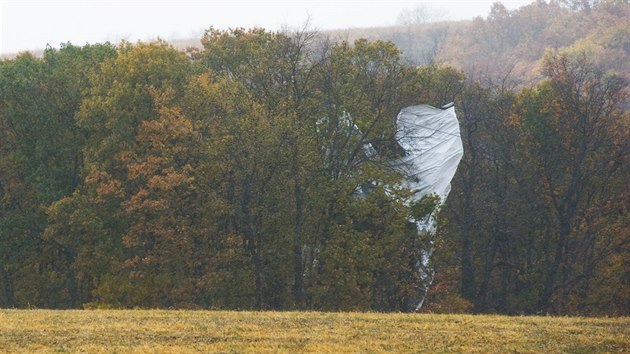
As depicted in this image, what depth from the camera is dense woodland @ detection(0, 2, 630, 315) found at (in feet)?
129

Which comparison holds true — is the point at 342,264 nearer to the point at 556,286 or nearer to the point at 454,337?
the point at 556,286

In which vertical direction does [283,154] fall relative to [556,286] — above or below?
above

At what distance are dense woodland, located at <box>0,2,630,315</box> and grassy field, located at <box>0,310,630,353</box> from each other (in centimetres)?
1580

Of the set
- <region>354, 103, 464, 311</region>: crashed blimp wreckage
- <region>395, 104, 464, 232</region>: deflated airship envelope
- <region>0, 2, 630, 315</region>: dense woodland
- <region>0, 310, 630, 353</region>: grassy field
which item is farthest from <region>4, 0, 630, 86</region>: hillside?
<region>0, 310, 630, 353</region>: grassy field

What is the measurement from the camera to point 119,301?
39.9m

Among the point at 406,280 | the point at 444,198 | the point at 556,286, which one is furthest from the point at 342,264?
the point at 556,286

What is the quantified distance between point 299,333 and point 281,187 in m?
19.8

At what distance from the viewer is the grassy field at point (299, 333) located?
1892cm

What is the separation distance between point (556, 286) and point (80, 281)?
929 inches

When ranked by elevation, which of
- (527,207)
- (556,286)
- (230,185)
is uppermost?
(230,185)

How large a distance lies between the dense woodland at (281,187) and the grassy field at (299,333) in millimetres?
15803

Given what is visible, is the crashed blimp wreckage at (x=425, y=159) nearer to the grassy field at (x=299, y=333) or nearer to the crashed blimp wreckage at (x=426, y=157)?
the crashed blimp wreckage at (x=426, y=157)

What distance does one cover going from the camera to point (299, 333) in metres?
20.4

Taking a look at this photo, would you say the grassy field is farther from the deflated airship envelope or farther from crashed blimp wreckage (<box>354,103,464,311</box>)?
the deflated airship envelope
